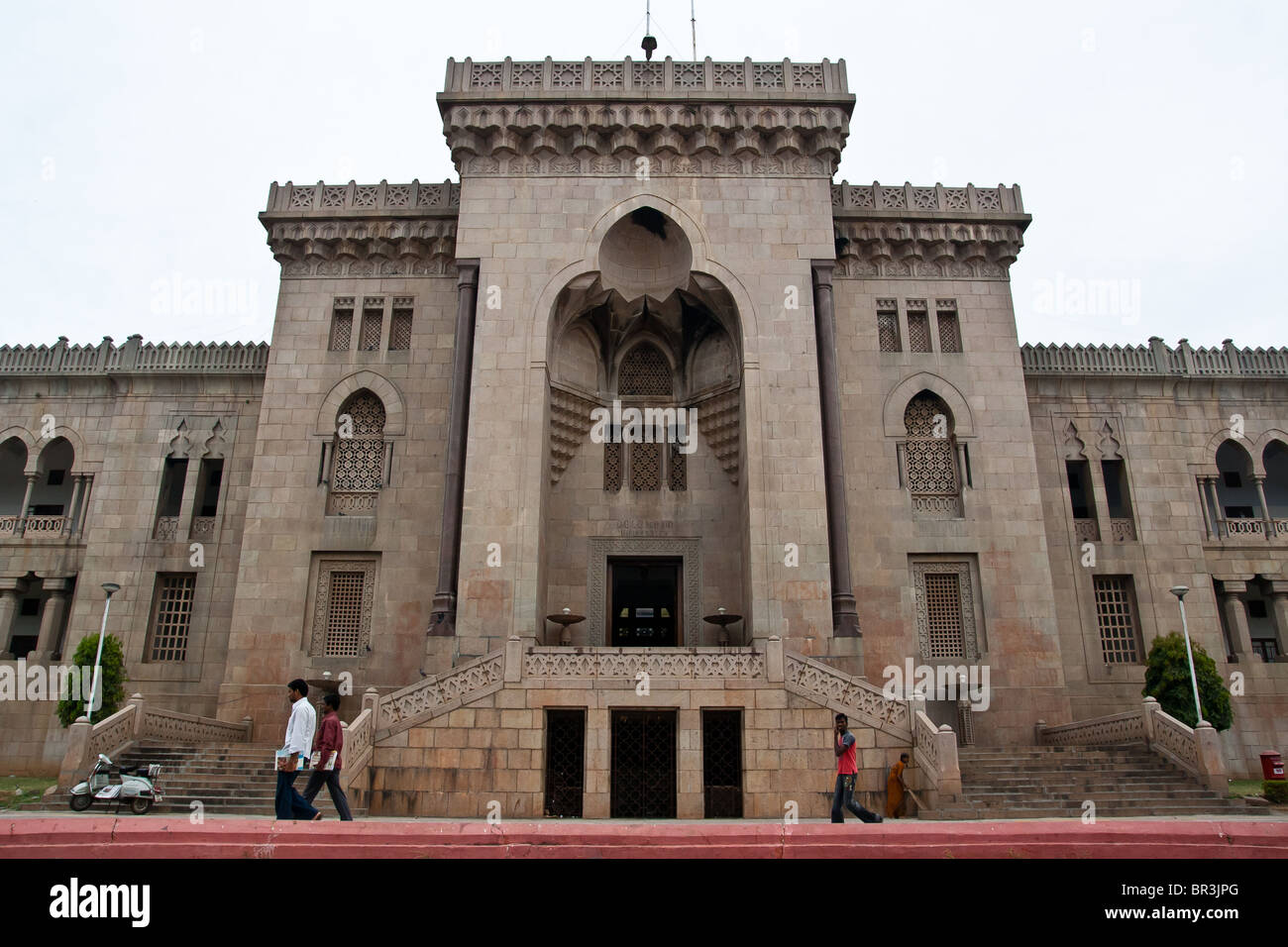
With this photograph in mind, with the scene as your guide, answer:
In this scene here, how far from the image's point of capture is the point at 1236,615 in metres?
25.1

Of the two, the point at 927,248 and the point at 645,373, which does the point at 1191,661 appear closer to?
the point at 927,248

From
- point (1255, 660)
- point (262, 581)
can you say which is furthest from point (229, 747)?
point (1255, 660)

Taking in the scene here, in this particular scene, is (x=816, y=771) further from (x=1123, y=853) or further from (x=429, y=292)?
(x=429, y=292)

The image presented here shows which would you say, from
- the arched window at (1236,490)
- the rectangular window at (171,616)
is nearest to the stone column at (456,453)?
the rectangular window at (171,616)

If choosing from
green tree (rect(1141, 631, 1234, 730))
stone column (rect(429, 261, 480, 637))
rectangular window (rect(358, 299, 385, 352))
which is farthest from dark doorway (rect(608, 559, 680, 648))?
green tree (rect(1141, 631, 1234, 730))

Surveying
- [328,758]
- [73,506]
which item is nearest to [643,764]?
[328,758]

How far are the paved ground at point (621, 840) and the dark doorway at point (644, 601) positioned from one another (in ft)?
52.8

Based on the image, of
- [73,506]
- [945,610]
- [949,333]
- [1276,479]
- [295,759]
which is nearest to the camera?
[295,759]

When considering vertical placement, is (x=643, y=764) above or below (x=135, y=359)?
below

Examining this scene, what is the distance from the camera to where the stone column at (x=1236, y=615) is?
2484 centimetres

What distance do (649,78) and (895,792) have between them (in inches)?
753

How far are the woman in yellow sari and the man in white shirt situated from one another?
1039 cm

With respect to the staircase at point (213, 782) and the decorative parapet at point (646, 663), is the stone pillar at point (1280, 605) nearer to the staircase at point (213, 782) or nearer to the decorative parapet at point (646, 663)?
the decorative parapet at point (646, 663)
